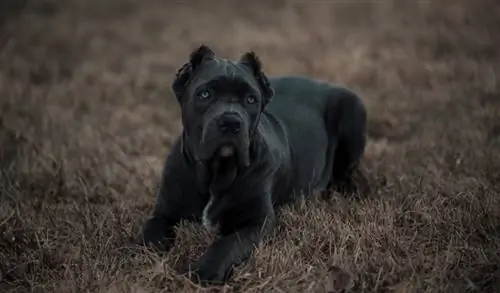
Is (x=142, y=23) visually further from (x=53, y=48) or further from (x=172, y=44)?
(x=53, y=48)

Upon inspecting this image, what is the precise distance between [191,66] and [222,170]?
0.66 m

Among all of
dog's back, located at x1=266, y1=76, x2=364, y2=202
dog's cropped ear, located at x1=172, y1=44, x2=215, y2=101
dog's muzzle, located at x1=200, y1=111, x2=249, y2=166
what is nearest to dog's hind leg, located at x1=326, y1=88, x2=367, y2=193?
dog's back, located at x1=266, y1=76, x2=364, y2=202

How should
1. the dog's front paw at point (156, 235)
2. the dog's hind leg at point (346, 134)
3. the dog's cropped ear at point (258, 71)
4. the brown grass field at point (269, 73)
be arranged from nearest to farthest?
1. the brown grass field at point (269, 73)
2. the dog's front paw at point (156, 235)
3. the dog's cropped ear at point (258, 71)
4. the dog's hind leg at point (346, 134)

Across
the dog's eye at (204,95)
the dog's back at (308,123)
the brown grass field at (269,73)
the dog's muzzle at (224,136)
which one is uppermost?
the dog's eye at (204,95)

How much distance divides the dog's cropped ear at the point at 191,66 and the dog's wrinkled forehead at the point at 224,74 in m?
0.05

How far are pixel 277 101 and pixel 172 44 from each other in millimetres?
6315

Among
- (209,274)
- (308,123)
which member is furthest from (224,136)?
(308,123)

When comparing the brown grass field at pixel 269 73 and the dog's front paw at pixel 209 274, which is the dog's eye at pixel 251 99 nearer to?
the brown grass field at pixel 269 73

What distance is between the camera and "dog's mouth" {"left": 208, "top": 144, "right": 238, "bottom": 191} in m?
5.02

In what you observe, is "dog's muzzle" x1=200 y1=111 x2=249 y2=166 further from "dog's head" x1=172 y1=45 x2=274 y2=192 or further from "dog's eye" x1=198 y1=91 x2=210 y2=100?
"dog's eye" x1=198 y1=91 x2=210 y2=100

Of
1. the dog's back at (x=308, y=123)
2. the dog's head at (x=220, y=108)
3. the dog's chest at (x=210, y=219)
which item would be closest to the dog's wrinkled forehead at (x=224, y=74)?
the dog's head at (x=220, y=108)

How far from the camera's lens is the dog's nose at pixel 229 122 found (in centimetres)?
479

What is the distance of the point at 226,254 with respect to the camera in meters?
4.72

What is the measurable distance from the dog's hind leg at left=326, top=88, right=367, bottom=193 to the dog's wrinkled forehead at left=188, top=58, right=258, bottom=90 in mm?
1661
